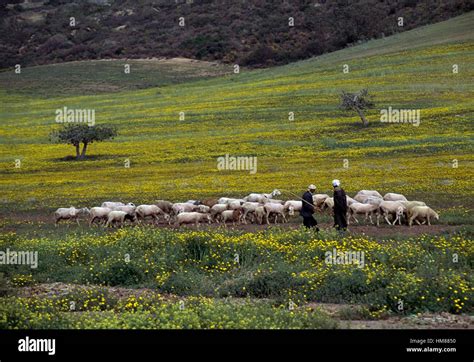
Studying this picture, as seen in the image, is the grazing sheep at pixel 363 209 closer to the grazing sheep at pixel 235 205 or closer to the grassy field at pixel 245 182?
the grassy field at pixel 245 182

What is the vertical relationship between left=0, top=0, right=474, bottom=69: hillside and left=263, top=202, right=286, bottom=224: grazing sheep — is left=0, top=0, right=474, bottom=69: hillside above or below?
above

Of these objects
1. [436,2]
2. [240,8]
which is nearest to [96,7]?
[240,8]

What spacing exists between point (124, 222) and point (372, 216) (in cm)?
1049

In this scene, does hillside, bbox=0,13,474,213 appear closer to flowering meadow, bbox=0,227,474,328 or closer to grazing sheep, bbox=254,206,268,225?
grazing sheep, bbox=254,206,268,225

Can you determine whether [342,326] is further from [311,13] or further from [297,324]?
[311,13]

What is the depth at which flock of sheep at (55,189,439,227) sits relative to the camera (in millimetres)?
28750

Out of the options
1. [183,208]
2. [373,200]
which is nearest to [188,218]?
[183,208]

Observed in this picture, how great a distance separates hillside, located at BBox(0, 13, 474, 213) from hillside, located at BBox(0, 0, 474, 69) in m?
13.6

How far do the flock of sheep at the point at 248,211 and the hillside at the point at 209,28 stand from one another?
84.7 meters

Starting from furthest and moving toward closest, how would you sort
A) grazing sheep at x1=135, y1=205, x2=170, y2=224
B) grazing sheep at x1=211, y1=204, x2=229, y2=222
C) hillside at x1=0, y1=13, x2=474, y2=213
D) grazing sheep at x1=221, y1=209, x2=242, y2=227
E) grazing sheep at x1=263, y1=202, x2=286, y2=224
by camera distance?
1. hillside at x1=0, y1=13, x2=474, y2=213
2. grazing sheep at x1=135, y1=205, x2=170, y2=224
3. grazing sheep at x1=211, y1=204, x2=229, y2=222
4. grazing sheep at x1=221, y1=209, x2=242, y2=227
5. grazing sheep at x1=263, y1=202, x2=286, y2=224

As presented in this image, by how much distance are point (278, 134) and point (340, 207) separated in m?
35.1

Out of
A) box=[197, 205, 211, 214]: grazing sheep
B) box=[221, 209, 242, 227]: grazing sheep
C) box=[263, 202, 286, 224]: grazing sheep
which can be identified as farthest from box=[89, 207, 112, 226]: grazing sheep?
box=[263, 202, 286, 224]: grazing sheep

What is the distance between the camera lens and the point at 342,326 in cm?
1557

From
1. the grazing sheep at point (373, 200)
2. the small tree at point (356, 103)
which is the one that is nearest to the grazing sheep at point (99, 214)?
the grazing sheep at point (373, 200)
